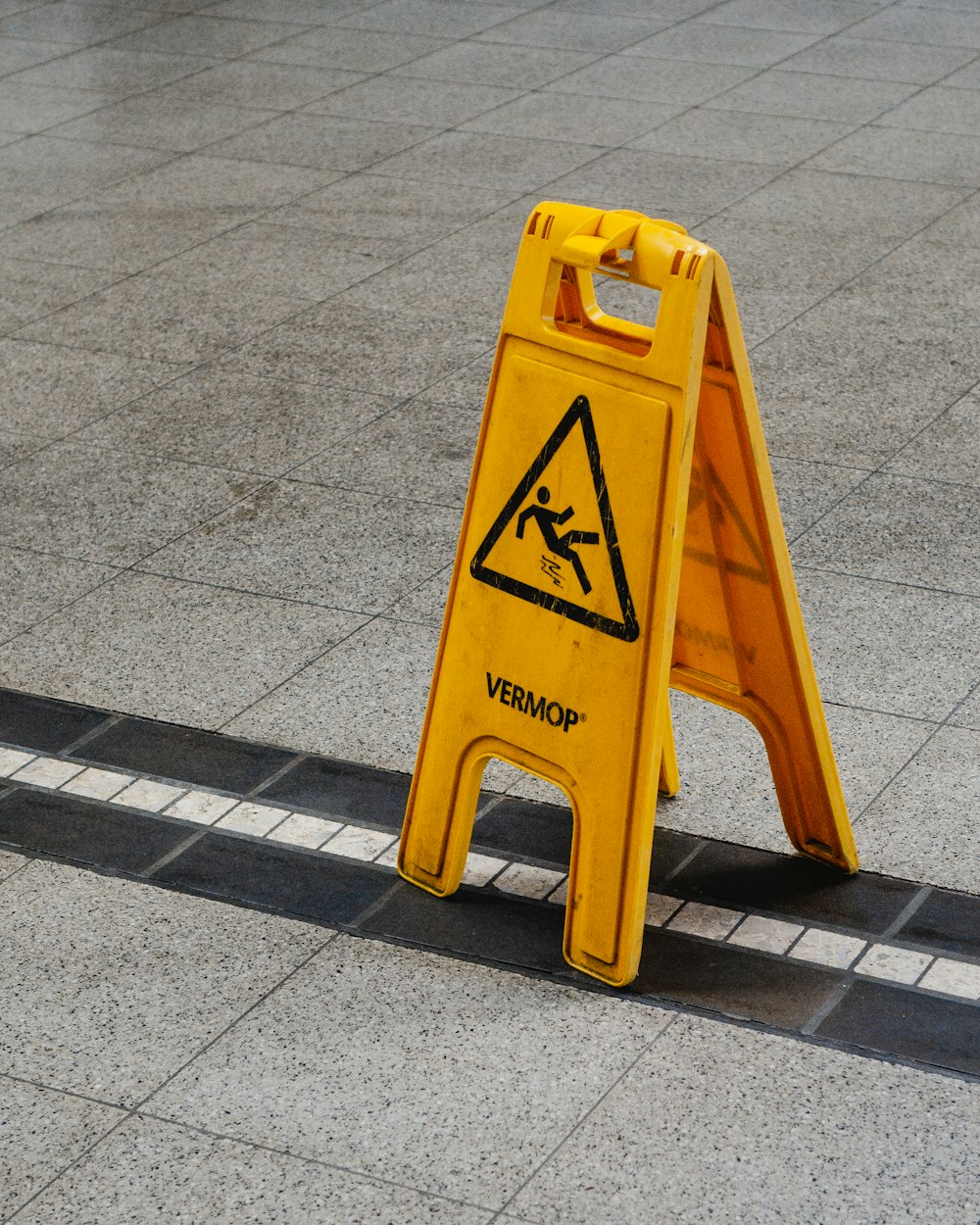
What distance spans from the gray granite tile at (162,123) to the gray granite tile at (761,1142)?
7.85 m

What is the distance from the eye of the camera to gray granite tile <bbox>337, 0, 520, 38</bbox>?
1278 centimetres

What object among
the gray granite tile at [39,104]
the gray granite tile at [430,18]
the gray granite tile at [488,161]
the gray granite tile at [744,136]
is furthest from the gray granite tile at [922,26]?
the gray granite tile at [39,104]

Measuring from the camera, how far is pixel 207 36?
505 inches

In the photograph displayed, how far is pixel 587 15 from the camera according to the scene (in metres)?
13.0

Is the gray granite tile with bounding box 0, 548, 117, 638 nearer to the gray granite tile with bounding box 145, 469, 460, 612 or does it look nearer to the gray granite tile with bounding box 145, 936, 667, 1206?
the gray granite tile with bounding box 145, 469, 460, 612

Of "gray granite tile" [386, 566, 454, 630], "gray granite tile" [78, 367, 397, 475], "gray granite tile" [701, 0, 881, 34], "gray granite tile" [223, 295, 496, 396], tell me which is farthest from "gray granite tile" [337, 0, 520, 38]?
"gray granite tile" [386, 566, 454, 630]

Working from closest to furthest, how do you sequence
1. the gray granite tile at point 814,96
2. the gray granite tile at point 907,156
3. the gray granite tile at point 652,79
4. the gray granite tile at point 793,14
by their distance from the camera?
the gray granite tile at point 907,156
the gray granite tile at point 814,96
the gray granite tile at point 652,79
the gray granite tile at point 793,14

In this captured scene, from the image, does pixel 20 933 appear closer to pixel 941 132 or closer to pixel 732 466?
pixel 732 466

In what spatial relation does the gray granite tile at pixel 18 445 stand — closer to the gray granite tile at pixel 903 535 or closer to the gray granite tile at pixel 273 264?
the gray granite tile at pixel 273 264

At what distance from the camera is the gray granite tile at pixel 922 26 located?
39.9ft

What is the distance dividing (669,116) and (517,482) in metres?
7.42

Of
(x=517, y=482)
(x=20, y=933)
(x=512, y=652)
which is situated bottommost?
(x=20, y=933)

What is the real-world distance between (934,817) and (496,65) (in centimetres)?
877

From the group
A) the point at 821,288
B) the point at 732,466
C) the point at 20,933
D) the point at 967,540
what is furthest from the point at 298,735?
the point at 821,288
